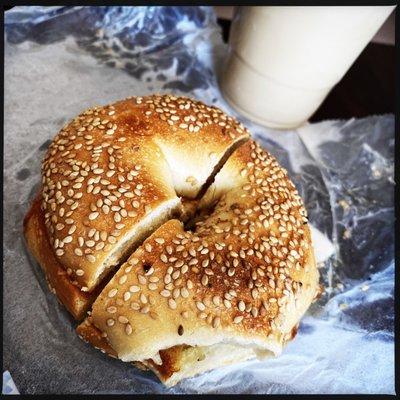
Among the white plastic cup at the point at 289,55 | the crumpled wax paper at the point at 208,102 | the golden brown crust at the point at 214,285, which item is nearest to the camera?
the golden brown crust at the point at 214,285

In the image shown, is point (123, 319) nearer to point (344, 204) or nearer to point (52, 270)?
point (52, 270)

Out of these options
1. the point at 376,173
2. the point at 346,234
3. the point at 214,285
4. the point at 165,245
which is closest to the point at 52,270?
the point at 165,245

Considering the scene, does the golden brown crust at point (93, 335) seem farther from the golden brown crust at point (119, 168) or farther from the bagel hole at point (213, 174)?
the bagel hole at point (213, 174)

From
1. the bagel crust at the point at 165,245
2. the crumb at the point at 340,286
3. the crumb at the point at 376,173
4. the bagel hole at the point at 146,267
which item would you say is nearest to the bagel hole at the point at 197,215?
the bagel crust at the point at 165,245

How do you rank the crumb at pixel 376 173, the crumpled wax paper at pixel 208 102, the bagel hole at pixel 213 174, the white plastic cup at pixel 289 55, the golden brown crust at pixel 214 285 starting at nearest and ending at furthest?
1. the golden brown crust at pixel 214 285
2. the crumpled wax paper at pixel 208 102
3. the bagel hole at pixel 213 174
4. the white plastic cup at pixel 289 55
5. the crumb at pixel 376 173

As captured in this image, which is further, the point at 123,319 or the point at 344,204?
the point at 344,204

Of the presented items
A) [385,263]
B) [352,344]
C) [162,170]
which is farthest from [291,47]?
[352,344]

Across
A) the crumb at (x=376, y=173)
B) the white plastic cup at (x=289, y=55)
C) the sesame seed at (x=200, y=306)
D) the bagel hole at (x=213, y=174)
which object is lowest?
the sesame seed at (x=200, y=306)
